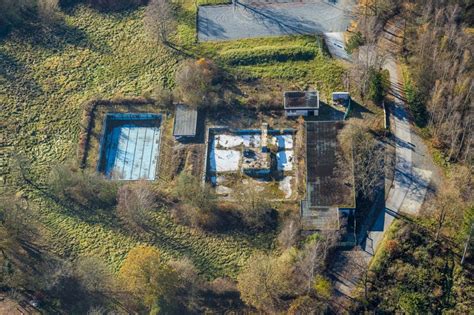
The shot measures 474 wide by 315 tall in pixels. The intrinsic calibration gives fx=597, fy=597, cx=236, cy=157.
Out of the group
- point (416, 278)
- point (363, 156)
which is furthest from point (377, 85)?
point (416, 278)

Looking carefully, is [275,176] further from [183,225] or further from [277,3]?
[277,3]

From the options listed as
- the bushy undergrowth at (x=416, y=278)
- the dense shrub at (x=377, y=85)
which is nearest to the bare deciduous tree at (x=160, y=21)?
the dense shrub at (x=377, y=85)

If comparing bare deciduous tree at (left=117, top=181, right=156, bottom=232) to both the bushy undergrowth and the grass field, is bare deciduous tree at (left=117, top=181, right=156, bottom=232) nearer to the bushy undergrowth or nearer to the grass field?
the grass field

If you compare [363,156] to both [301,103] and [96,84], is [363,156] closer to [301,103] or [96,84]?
[301,103]

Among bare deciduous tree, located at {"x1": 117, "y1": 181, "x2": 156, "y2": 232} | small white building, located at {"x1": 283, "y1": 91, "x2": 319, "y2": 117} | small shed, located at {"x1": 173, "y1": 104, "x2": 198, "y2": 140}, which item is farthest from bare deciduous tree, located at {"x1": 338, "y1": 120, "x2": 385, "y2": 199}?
bare deciduous tree, located at {"x1": 117, "y1": 181, "x2": 156, "y2": 232}

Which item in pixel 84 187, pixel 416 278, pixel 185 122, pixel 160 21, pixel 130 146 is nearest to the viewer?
pixel 416 278

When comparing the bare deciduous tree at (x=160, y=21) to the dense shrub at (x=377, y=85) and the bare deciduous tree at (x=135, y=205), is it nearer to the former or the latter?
the bare deciduous tree at (x=135, y=205)

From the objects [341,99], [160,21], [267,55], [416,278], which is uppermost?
[160,21]
